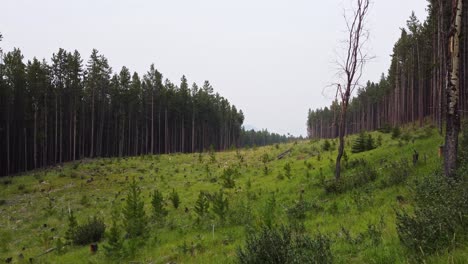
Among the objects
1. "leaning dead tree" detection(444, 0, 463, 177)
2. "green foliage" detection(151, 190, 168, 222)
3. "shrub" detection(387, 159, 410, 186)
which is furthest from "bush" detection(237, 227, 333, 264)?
"green foliage" detection(151, 190, 168, 222)

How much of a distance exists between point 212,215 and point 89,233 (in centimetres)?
533

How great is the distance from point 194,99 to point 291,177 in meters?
60.7

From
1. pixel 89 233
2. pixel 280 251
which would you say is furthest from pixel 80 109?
pixel 280 251

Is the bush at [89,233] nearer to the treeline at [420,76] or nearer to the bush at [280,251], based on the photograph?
the bush at [280,251]

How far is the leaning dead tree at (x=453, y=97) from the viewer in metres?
9.00

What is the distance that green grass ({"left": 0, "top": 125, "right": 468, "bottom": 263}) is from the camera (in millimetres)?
7898

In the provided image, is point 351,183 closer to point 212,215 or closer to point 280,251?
point 212,215

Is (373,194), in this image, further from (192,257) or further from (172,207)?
(172,207)

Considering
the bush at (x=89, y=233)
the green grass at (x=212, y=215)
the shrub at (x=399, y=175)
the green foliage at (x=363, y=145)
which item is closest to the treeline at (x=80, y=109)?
the green grass at (x=212, y=215)

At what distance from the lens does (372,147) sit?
2233cm

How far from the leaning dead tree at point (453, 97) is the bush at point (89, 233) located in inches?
526

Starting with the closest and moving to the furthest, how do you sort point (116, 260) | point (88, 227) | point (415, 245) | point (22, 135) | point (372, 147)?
point (415, 245) < point (116, 260) < point (88, 227) < point (372, 147) < point (22, 135)

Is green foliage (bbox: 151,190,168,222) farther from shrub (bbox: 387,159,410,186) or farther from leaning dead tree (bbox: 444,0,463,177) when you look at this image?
leaning dead tree (bbox: 444,0,463,177)

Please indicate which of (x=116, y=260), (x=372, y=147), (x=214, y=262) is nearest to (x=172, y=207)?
(x=116, y=260)
